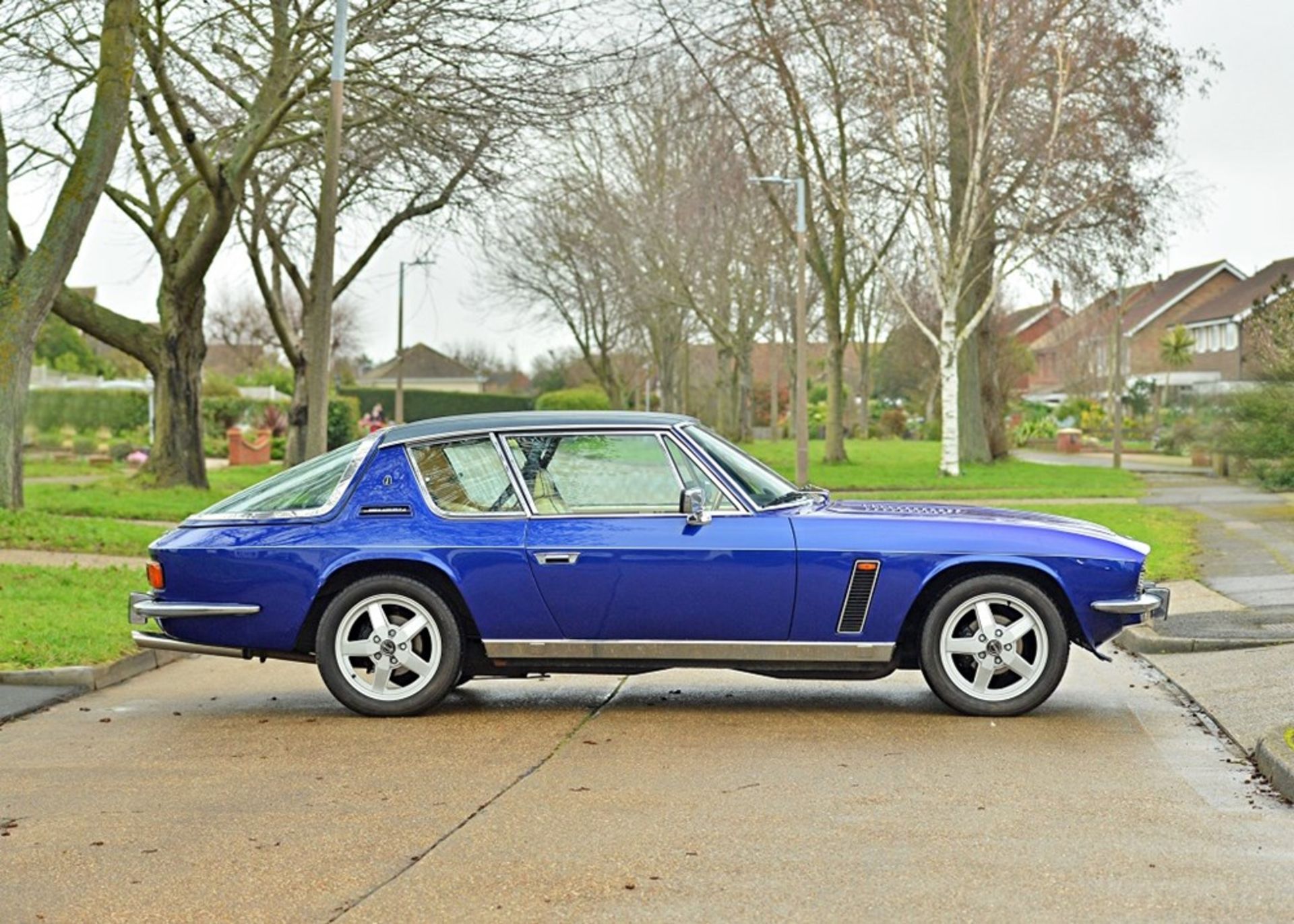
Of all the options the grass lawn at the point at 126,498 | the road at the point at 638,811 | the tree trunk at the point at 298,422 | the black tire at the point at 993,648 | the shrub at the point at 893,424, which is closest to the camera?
the road at the point at 638,811

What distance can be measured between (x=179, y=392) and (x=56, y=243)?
1040cm

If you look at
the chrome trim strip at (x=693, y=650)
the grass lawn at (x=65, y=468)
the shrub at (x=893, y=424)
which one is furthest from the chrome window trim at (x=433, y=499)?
the shrub at (x=893, y=424)

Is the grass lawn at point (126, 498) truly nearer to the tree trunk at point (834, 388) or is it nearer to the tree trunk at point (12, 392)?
the tree trunk at point (12, 392)

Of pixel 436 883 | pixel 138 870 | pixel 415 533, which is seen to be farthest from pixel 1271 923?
pixel 415 533

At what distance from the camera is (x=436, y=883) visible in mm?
5852

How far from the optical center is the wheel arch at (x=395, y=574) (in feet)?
30.4

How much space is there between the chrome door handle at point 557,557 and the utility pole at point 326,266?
1155cm

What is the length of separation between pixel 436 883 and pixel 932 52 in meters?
34.3

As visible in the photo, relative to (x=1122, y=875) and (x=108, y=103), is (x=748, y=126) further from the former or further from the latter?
(x=1122, y=875)

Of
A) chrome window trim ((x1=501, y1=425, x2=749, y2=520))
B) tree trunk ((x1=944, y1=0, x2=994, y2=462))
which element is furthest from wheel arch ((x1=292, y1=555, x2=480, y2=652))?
tree trunk ((x1=944, y1=0, x2=994, y2=462))

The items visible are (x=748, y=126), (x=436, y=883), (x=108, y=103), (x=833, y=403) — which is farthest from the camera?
(x=833, y=403)

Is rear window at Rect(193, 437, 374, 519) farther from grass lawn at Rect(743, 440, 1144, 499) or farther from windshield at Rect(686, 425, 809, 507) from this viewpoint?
grass lawn at Rect(743, 440, 1144, 499)

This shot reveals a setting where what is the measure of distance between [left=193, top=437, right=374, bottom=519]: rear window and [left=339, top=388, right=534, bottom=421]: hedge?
255 ft

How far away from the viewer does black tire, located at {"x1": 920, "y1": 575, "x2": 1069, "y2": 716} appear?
9.02 metres
